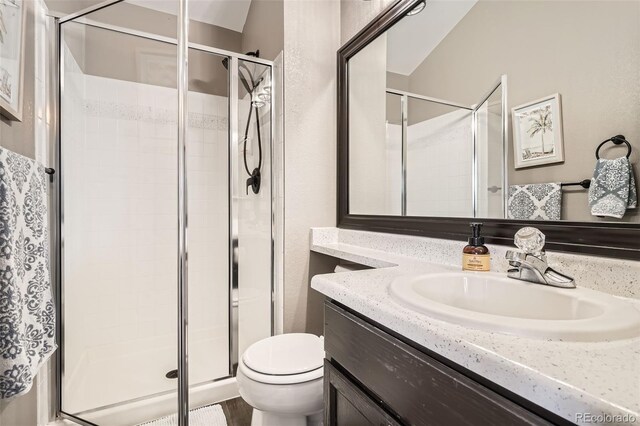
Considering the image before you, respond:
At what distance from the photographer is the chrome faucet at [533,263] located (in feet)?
2.23

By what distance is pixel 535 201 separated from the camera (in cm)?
85

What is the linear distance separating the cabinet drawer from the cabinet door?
0.02 metres

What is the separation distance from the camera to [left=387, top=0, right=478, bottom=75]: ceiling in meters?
1.11

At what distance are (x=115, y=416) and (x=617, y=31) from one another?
7.37 feet

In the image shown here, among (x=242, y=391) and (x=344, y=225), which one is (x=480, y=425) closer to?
(x=242, y=391)

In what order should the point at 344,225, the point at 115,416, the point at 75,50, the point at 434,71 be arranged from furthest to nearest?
the point at 344,225 < the point at 75,50 < the point at 115,416 < the point at 434,71

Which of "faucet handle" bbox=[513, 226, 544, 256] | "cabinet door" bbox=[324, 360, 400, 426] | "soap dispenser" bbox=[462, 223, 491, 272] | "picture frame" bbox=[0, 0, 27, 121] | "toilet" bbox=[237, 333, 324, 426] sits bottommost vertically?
"toilet" bbox=[237, 333, 324, 426]

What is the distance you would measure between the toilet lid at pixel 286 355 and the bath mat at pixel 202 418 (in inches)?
20.6

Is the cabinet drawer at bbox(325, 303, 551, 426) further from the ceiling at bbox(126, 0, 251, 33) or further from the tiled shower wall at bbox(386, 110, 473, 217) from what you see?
the ceiling at bbox(126, 0, 251, 33)

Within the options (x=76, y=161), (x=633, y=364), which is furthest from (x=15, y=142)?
(x=633, y=364)

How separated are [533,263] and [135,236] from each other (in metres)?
2.01

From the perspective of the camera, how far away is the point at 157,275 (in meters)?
1.90

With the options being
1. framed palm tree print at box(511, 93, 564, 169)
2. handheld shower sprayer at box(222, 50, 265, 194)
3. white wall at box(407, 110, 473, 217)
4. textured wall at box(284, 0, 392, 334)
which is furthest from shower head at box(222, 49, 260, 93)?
framed palm tree print at box(511, 93, 564, 169)

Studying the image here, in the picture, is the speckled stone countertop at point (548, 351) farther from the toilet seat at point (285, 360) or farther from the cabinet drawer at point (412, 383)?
the toilet seat at point (285, 360)
